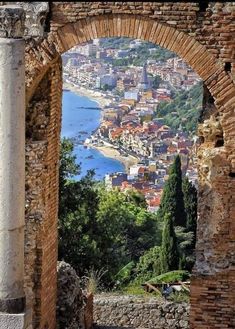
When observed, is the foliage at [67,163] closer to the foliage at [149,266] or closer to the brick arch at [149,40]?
the foliage at [149,266]

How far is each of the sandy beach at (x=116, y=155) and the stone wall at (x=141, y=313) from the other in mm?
55735

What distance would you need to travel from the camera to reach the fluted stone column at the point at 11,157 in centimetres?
813

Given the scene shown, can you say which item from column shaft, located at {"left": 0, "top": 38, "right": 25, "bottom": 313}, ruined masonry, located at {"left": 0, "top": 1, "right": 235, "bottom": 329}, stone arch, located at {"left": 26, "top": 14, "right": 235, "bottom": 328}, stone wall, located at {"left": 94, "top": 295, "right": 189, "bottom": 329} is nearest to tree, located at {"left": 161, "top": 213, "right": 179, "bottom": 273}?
stone wall, located at {"left": 94, "top": 295, "right": 189, "bottom": 329}

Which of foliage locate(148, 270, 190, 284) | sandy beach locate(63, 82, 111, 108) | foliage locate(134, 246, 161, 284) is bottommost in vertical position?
foliage locate(134, 246, 161, 284)

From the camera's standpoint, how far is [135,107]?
82.6 meters

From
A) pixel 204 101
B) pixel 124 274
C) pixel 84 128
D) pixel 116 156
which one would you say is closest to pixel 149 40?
pixel 204 101

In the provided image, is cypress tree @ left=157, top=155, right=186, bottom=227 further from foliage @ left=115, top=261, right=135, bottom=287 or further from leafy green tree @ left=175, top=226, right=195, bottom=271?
foliage @ left=115, top=261, right=135, bottom=287

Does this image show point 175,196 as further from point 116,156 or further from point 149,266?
point 116,156

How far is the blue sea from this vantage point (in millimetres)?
75812

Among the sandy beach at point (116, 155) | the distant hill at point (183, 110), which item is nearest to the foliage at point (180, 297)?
the distant hill at point (183, 110)

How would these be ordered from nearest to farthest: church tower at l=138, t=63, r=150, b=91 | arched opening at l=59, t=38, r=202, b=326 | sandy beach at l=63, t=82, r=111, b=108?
1. arched opening at l=59, t=38, r=202, b=326
2. church tower at l=138, t=63, r=150, b=91
3. sandy beach at l=63, t=82, r=111, b=108

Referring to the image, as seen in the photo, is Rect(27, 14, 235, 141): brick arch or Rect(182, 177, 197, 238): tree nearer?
Rect(27, 14, 235, 141): brick arch

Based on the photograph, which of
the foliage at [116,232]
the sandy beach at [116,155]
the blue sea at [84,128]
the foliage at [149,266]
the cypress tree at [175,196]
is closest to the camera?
the foliage at [116,232]

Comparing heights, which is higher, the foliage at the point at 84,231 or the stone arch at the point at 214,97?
the stone arch at the point at 214,97
